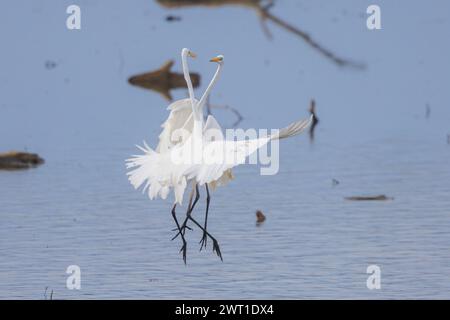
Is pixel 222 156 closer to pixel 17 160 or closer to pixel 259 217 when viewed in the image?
pixel 259 217

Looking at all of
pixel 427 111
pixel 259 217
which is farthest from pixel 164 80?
pixel 259 217

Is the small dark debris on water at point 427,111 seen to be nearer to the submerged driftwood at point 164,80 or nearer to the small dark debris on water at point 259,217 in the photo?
the submerged driftwood at point 164,80

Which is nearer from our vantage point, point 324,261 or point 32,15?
point 324,261

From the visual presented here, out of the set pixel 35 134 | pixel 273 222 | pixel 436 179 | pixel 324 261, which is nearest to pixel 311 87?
pixel 35 134

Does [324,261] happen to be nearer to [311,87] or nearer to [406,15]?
[311,87]

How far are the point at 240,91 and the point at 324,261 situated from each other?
12.1 m

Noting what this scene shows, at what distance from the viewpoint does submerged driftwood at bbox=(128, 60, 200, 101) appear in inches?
1013

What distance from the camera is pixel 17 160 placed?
62.3ft

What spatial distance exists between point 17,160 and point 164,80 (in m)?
7.26

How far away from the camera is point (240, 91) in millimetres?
26078

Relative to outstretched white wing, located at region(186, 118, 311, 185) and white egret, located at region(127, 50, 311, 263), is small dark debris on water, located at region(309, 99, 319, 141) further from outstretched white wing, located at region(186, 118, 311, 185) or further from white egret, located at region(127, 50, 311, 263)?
outstretched white wing, located at region(186, 118, 311, 185)

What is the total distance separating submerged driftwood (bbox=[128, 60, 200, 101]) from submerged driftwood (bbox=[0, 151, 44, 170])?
645 centimetres
